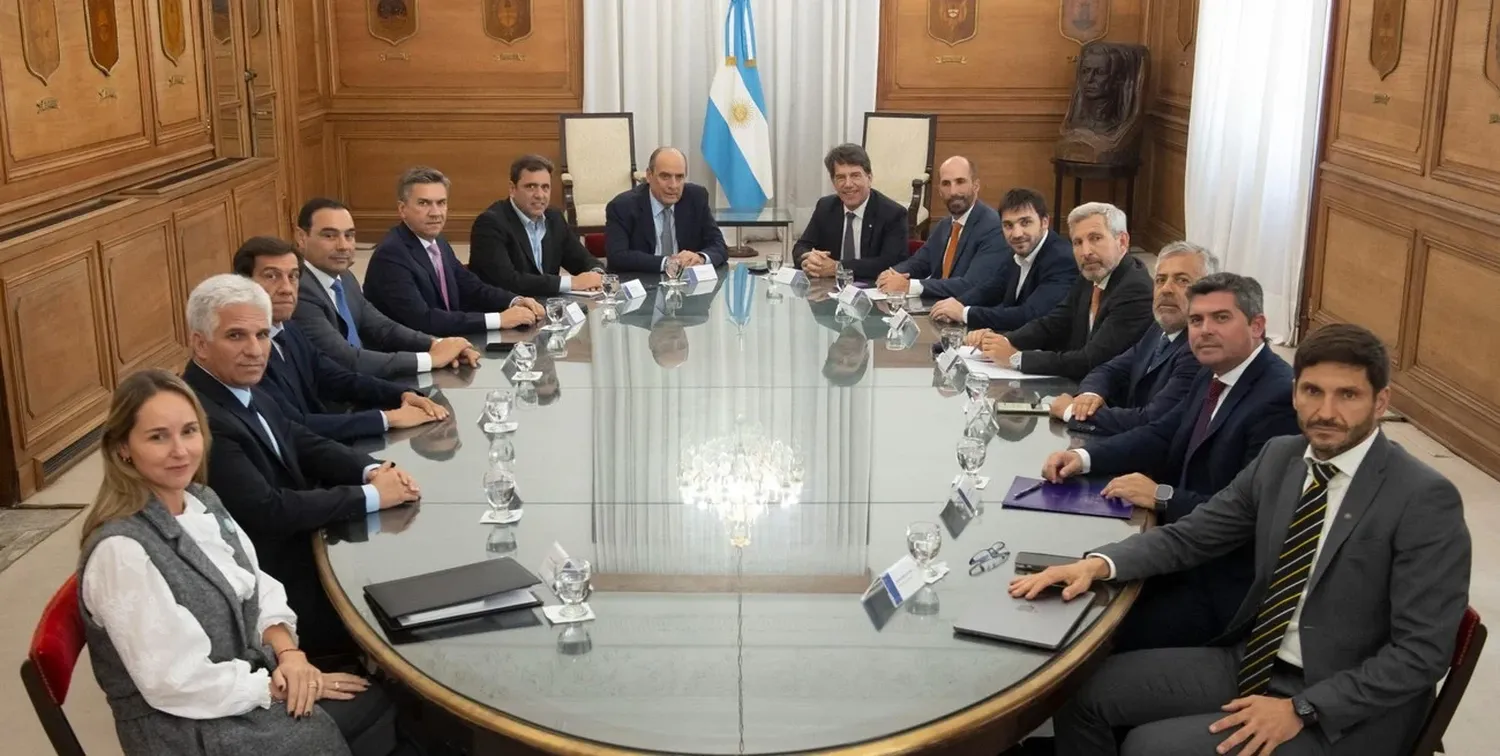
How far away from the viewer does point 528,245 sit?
5902 millimetres

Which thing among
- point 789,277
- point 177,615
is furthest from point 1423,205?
point 177,615

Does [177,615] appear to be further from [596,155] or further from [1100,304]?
[596,155]

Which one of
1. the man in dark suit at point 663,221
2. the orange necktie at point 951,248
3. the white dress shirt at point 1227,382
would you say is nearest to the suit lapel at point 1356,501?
the white dress shirt at point 1227,382

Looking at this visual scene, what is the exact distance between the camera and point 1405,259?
5.98m

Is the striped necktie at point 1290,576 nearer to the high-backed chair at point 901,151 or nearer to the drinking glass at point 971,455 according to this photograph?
the drinking glass at point 971,455

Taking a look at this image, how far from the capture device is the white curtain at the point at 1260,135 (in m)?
7.10

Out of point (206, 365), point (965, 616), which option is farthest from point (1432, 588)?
point (206, 365)

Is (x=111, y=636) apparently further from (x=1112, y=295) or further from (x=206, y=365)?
(x=1112, y=295)

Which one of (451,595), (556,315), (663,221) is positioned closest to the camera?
(451,595)

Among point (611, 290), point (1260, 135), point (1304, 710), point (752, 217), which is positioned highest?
point (1260, 135)

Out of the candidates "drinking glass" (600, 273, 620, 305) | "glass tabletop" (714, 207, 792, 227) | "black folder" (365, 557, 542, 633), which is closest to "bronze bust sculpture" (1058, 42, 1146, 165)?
"glass tabletop" (714, 207, 792, 227)

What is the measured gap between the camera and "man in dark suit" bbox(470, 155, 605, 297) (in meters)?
5.56

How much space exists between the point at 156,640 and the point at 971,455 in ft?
5.45

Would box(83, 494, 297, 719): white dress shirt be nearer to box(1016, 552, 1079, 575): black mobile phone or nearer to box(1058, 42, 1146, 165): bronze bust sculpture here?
box(1016, 552, 1079, 575): black mobile phone
